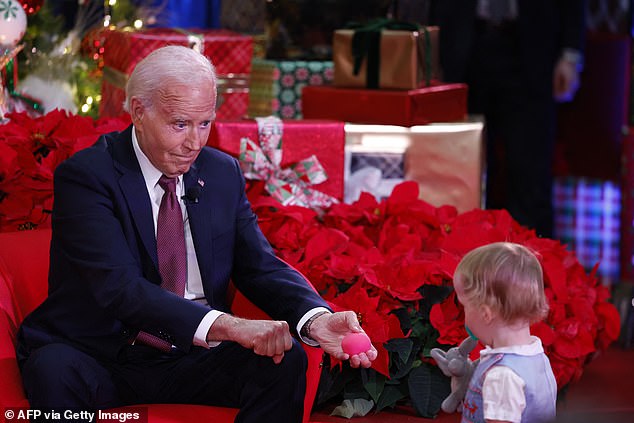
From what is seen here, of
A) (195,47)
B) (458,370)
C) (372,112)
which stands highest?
(195,47)

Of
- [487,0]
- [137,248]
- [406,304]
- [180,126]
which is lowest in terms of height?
[406,304]

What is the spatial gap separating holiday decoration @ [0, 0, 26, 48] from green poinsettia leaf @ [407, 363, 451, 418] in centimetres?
171

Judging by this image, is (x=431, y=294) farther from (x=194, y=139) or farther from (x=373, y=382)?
(x=194, y=139)

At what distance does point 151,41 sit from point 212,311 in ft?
6.27

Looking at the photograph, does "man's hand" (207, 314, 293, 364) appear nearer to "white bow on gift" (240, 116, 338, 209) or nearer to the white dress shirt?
the white dress shirt

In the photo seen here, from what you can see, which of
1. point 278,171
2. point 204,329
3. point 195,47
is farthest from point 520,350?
point 195,47

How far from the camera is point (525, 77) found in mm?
5184

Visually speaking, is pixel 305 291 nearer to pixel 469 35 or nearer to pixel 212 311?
pixel 212 311

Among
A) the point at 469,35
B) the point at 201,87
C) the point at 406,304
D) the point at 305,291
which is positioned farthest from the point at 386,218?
the point at 469,35

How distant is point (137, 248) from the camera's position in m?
2.51

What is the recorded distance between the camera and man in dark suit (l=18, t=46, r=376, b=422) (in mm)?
2359

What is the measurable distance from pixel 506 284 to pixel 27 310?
4.14 ft

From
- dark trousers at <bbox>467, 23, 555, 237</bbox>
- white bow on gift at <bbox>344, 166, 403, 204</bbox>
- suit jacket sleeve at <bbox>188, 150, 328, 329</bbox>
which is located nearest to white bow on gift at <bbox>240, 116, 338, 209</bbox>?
white bow on gift at <bbox>344, 166, 403, 204</bbox>

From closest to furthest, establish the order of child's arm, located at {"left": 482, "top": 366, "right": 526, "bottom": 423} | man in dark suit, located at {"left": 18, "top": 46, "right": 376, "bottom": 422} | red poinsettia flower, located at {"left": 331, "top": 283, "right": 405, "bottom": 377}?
1. child's arm, located at {"left": 482, "top": 366, "right": 526, "bottom": 423}
2. man in dark suit, located at {"left": 18, "top": 46, "right": 376, "bottom": 422}
3. red poinsettia flower, located at {"left": 331, "top": 283, "right": 405, "bottom": 377}
